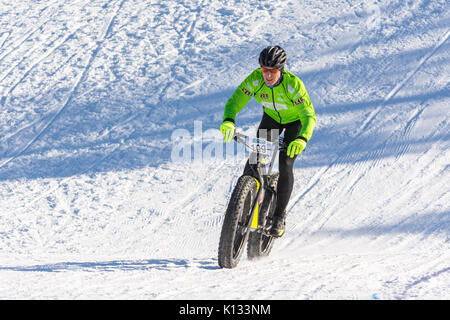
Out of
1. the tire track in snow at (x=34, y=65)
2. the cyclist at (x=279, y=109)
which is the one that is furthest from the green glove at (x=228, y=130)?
the tire track in snow at (x=34, y=65)

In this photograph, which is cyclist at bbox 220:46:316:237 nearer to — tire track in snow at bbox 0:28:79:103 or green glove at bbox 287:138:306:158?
green glove at bbox 287:138:306:158

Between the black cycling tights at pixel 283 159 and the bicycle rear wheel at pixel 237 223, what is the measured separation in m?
0.23

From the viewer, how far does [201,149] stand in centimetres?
711

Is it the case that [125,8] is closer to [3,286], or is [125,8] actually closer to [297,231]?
[297,231]

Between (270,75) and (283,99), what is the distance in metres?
0.30

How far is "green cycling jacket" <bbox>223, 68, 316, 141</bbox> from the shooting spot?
408 centimetres

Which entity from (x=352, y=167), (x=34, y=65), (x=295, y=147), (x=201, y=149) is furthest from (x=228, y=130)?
(x=34, y=65)

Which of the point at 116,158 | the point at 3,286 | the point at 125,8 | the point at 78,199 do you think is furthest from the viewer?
the point at 125,8

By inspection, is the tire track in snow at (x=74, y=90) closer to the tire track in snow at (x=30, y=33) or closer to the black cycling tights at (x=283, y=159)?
the tire track in snow at (x=30, y=33)

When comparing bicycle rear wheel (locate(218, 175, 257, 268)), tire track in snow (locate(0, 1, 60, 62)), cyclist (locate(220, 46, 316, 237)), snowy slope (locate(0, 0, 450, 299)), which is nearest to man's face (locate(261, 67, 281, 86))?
cyclist (locate(220, 46, 316, 237))

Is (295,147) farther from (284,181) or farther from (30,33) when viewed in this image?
(30,33)

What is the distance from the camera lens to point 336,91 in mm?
8039

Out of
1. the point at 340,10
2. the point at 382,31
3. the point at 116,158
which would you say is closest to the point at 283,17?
the point at 340,10
